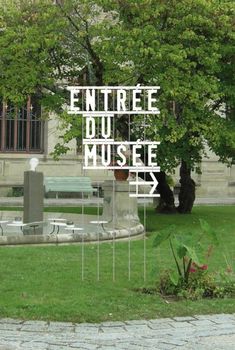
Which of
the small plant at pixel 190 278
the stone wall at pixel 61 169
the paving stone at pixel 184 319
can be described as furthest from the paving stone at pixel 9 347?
the stone wall at pixel 61 169

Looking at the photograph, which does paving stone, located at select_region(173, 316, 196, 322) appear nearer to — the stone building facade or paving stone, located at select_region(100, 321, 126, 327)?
paving stone, located at select_region(100, 321, 126, 327)

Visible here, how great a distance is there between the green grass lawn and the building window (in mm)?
21116

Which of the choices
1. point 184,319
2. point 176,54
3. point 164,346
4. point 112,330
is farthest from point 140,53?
point 164,346

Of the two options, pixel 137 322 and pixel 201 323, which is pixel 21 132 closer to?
pixel 137 322

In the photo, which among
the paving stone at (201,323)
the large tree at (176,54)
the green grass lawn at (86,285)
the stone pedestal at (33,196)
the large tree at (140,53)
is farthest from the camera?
the large tree at (140,53)

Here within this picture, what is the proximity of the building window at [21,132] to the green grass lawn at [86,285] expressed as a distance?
21116 millimetres

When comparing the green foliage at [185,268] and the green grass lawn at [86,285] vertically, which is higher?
the green foliage at [185,268]

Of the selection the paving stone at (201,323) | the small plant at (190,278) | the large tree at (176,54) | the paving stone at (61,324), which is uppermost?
the large tree at (176,54)

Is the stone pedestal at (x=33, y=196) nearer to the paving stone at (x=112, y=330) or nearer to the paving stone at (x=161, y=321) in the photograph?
the paving stone at (x=161, y=321)

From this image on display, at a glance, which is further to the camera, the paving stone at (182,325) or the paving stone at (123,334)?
the paving stone at (182,325)

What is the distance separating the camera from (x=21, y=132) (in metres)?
33.6

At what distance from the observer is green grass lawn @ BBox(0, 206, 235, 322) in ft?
23.9

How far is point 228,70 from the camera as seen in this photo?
1766 cm

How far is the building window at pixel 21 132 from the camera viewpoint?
3319cm
